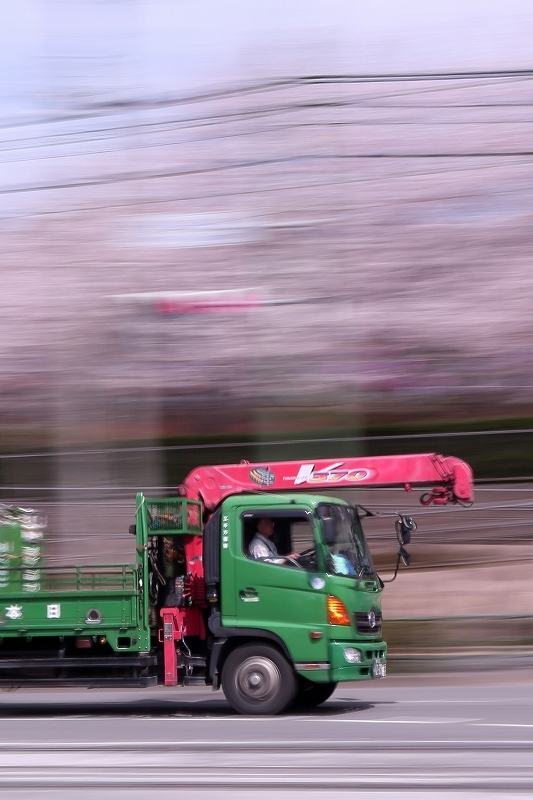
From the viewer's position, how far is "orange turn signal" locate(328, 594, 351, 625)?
11602mm

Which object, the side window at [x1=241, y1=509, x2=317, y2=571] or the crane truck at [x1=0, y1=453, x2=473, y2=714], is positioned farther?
the side window at [x1=241, y1=509, x2=317, y2=571]

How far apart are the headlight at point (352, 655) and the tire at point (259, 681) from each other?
22.0 inches

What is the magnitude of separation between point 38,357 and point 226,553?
17594 millimetres

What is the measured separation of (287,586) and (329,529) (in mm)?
701

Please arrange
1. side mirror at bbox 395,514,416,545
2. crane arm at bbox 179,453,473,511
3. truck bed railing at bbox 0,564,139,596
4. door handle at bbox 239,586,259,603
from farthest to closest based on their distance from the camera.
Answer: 1. crane arm at bbox 179,453,473,511
2. truck bed railing at bbox 0,564,139,596
3. side mirror at bbox 395,514,416,545
4. door handle at bbox 239,586,259,603

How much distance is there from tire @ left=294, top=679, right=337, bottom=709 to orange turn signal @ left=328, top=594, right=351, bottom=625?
3.77 ft

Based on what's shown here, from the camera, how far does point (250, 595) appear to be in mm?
11820

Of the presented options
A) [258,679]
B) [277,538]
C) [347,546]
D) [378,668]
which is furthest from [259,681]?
[347,546]

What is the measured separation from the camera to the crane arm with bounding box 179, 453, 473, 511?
12.4m

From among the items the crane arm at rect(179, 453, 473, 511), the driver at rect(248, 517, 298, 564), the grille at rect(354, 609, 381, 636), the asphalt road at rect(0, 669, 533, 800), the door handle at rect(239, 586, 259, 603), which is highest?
the crane arm at rect(179, 453, 473, 511)

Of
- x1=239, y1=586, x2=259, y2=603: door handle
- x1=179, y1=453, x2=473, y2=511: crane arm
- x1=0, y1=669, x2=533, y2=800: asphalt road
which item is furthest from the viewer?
x1=179, y1=453, x2=473, y2=511: crane arm

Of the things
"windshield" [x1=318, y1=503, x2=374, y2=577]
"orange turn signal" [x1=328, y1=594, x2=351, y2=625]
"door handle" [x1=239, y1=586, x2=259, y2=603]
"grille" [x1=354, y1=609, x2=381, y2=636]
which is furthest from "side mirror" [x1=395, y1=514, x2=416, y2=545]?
"door handle" [x1=239, y1=586, x2=259, y2=603]

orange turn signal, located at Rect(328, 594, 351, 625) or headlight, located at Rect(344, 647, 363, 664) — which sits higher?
orange turn signal, located at Rect(328, 594, 351, 625)

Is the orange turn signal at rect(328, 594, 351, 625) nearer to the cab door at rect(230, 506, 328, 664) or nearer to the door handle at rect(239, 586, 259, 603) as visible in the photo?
the cab door at rect(230, 506, 328, 664)
